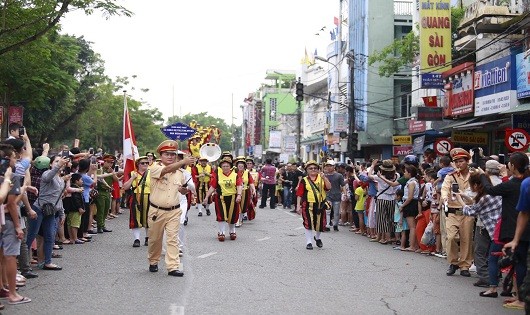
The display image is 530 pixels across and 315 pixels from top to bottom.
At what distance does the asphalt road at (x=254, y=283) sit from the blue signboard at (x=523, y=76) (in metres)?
9.10

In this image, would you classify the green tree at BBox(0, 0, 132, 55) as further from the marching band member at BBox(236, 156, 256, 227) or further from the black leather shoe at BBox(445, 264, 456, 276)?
the black leather shoe at BBox(445, 264, 456, 276)

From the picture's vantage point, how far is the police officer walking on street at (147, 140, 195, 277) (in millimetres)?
11648

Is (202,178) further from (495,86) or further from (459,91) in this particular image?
(459,91)

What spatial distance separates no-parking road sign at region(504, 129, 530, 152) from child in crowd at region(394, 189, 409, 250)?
8.82ft

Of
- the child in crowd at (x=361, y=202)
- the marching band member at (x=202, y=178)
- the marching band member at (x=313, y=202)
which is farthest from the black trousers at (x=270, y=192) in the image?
the marching band member at (x=313, y=202)

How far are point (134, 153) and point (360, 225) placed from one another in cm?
721

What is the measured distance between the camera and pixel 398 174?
57.2 ft

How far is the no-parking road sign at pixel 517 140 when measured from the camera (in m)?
17.1

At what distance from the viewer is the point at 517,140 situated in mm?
17141

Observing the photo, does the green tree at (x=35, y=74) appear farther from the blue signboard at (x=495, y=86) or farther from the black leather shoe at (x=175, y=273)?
the blue signboard at (x=495, y=86)

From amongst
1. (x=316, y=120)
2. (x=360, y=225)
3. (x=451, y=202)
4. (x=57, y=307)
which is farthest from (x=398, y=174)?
(x=316, y=120)

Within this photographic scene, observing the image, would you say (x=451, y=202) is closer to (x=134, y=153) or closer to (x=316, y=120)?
(x=134, y=153)

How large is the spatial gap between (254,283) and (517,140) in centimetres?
874

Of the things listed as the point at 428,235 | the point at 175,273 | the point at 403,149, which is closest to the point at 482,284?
the point at 428,235
